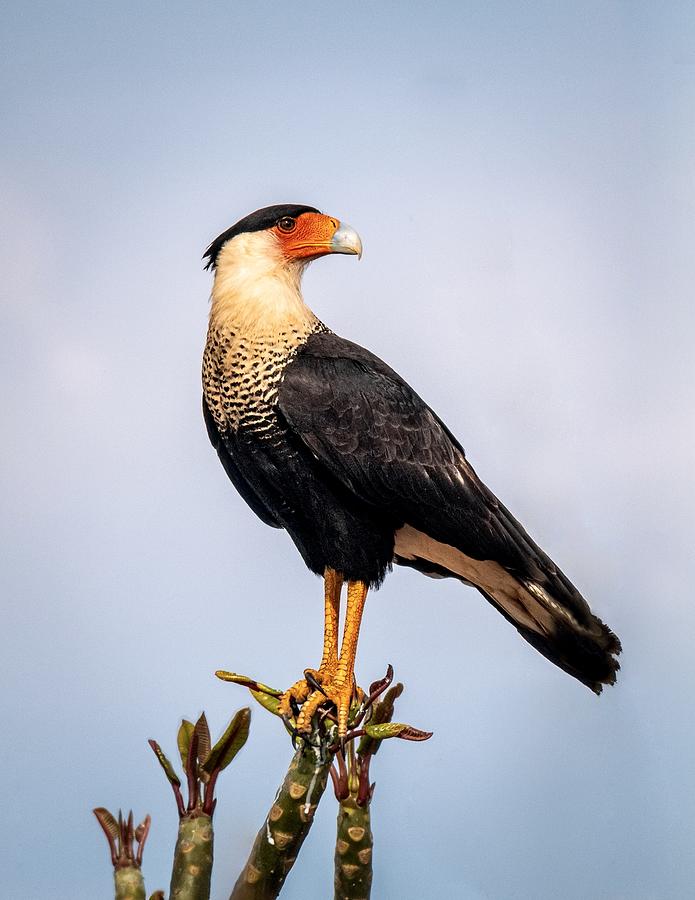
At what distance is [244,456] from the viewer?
9.57 feet

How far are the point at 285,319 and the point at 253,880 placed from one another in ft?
4.50

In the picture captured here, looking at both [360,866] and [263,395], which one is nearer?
[360,866]

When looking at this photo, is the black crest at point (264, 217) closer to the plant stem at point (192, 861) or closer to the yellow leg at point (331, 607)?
the yellow leg at point (331, 607)

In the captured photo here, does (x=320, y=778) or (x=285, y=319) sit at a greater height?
(x=285, y=319)

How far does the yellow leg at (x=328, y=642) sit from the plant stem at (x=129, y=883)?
26.0 inches

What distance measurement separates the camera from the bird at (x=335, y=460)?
2850mm

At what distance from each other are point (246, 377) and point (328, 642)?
75 centimetres

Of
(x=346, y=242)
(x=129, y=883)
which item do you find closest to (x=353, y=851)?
(x=129, y=883)

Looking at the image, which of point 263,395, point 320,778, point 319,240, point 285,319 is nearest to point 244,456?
point 263,395

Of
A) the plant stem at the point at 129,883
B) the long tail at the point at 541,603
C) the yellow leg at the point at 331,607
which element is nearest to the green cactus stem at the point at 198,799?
the plant stem at the point at 129,883

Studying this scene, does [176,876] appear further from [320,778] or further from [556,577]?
[556,577]

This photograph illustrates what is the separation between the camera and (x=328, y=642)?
3.06 meters

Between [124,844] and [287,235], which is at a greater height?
[287,235]

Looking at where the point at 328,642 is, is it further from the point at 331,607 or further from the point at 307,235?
the point at 307,235
